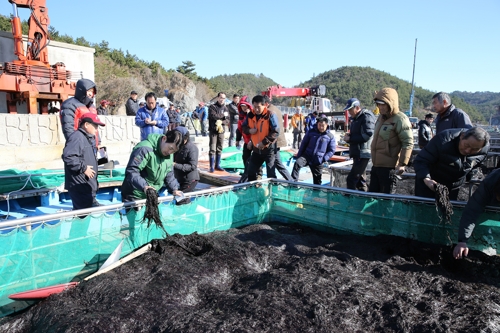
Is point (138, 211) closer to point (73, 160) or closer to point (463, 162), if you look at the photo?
point (73, 160)

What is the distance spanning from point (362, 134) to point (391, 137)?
2.04ft

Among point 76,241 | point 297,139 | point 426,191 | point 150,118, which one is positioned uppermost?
point 150,118

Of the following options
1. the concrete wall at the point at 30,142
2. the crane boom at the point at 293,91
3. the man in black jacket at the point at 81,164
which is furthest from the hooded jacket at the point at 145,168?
the crane boom at the point at 293,91

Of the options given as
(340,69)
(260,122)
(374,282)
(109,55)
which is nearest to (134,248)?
(374,282)

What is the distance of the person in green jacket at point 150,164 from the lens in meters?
3.54

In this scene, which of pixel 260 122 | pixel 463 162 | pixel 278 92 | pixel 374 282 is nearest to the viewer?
pixel 374 282

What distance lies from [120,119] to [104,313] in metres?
7.33

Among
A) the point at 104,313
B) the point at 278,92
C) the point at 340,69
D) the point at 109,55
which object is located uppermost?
the point at 340,69

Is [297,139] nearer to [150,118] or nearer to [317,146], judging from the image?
[317,146]

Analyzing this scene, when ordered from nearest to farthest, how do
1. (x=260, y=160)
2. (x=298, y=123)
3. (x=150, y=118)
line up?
(x=260, y=160) → (x=150, y=118) → (x=298, y=123)

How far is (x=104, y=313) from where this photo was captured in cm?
242

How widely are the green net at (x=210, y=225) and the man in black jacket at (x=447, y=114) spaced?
134cm

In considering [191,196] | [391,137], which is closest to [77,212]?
[191,196]

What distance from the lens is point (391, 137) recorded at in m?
4.43
